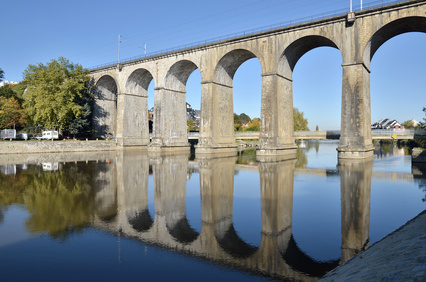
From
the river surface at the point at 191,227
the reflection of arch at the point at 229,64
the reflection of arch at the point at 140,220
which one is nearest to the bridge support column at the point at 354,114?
the reflection of arch at the point at 229,64

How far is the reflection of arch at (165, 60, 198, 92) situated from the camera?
48.3m

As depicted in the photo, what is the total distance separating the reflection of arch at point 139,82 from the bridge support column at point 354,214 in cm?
4221

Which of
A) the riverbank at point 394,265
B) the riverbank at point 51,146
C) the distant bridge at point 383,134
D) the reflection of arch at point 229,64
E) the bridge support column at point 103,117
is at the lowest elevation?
the riverbank at point 394,265

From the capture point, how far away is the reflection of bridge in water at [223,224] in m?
7.07

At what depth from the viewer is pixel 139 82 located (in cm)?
5650

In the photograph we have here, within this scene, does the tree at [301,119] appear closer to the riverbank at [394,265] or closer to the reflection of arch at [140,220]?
the reflection of arch at [140,220]

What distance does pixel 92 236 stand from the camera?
8672 millimetres

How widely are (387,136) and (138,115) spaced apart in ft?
130

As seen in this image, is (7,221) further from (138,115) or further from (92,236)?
(138,115)

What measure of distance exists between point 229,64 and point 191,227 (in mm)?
36445

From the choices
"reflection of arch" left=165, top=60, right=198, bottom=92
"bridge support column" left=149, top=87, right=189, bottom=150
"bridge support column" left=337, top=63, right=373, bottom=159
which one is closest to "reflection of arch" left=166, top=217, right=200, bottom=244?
"bridge support column" left=337, top=63, right=373, bottom=159

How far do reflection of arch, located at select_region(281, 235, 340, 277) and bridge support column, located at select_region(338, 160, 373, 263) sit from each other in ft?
1.53

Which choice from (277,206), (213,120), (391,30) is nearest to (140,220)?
(277,206)

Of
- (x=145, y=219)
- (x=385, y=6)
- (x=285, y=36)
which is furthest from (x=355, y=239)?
(x=285, y=36)
